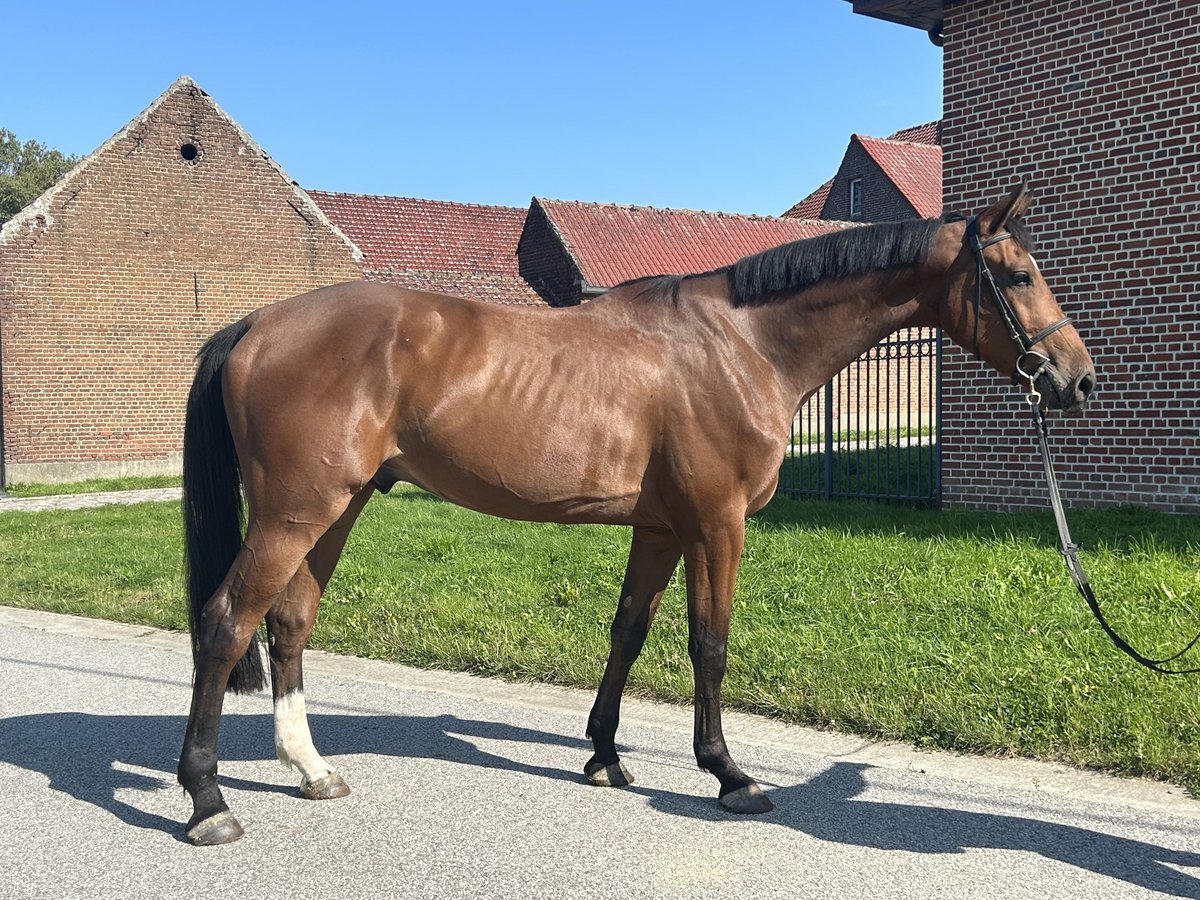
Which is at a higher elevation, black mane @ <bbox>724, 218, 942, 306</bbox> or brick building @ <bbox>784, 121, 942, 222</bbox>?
brick building @ <bbox>784, 121, 942, 222</bbox>

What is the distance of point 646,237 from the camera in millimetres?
28172

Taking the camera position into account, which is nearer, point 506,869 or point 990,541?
point 506,869

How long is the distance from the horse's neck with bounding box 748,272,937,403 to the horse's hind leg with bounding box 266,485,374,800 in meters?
1.76

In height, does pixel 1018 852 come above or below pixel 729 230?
below

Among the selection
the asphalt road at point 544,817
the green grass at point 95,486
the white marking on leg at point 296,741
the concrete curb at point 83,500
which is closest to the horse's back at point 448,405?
the white marking on leg at point 296,741

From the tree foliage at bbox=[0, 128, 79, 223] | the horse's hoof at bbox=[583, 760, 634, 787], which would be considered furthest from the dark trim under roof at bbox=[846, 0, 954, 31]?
the tree foliage at bbox=[0, 128, 79, 223]

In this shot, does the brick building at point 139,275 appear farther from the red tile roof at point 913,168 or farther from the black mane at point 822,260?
the black mane at point 822,260

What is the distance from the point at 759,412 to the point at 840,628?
2.40 m

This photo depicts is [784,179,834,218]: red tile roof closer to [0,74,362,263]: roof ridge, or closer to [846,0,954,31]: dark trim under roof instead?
[0,74,362,263]: roof ridge

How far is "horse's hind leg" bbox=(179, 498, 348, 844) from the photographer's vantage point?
13.3 ft

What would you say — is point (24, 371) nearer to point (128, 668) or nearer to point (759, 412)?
point (128, 668)

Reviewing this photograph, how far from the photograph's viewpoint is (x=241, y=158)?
21.5 m

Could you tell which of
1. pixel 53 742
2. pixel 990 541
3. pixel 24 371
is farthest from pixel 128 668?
pixel 24 371

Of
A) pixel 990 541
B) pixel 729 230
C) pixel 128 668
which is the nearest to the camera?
pixel 128 668
